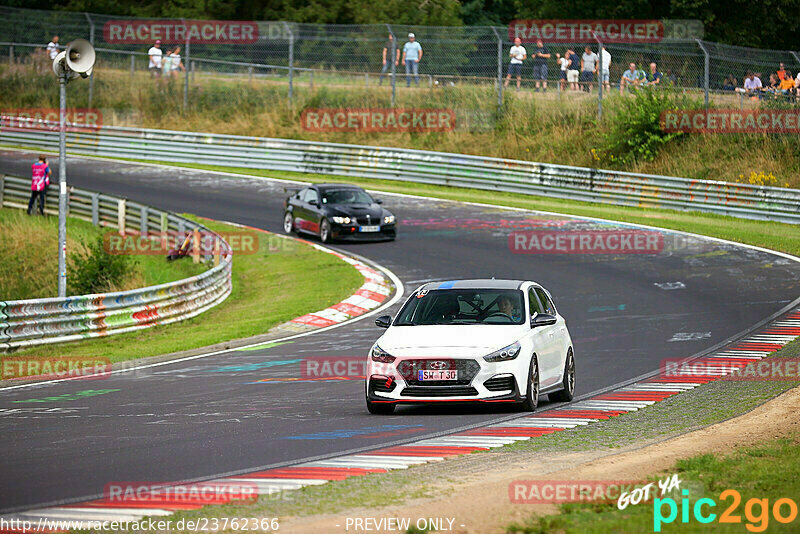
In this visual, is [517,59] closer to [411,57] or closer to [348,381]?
[411,57]

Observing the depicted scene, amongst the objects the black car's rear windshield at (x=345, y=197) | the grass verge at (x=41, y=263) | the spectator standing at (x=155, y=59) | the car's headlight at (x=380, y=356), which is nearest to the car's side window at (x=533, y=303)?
the car's headlight at (x=380, y=356)

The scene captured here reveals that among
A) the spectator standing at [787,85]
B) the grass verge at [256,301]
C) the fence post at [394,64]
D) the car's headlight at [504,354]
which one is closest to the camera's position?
the car's headlight at [504,354]

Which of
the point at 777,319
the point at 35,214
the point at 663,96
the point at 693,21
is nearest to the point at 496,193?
the point at 663,96

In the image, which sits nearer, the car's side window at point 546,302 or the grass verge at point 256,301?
the car's side window at point 546,302

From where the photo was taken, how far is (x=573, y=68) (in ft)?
119

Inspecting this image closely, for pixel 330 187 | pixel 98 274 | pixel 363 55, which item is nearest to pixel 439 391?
pixel 98 274

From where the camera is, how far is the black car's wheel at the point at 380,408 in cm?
1191

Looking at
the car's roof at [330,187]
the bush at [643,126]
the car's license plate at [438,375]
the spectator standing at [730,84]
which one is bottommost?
the car's roof at [330,187]

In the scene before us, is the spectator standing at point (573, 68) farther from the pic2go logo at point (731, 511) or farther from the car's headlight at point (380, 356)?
the pic2go logo at point (731, 511)

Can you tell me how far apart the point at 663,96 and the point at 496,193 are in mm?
6195

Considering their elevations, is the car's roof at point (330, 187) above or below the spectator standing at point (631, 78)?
below

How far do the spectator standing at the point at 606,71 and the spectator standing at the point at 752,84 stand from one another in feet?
15.0

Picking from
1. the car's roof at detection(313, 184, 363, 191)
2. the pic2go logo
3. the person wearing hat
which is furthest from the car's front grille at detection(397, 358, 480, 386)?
the person wearing hat

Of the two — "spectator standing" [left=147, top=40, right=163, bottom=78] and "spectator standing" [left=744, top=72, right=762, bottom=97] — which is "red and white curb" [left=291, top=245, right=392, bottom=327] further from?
"spectator standing" [left=147, top=40, right=163, bottom=78]
